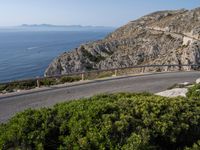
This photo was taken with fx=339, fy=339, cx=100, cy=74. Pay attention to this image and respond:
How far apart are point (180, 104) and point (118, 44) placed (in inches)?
2897

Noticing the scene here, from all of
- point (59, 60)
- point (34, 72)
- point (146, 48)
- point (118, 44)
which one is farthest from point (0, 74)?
point (146, 48)

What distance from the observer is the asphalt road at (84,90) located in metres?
15.6

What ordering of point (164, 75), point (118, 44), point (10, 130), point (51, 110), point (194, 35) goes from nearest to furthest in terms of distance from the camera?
point (10, 130)
point (51, 110)
point (164, 75)
point (194, 35)
point (118, 44)

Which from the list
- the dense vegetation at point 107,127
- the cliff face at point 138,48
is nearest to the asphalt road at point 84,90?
the dense vegetation at point 107,127

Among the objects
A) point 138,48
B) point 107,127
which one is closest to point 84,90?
point 107,127

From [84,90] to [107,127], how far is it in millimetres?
12985

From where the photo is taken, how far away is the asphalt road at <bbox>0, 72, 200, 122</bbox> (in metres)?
15.6

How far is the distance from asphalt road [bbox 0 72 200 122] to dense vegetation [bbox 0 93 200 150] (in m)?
7.02

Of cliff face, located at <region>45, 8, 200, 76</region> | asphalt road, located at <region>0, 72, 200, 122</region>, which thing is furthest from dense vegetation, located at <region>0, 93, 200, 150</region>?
cliff face, located at <region>45, 8, 200, 76</region>

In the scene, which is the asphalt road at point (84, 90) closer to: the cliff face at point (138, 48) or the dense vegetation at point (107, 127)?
the dense vegetation at point (107, 127)

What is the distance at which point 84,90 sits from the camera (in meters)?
19.2

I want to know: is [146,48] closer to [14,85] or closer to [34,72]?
[34,72]

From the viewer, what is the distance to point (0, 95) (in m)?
17.5

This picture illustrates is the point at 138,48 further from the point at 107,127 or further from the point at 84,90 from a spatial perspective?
the point at 107,127
